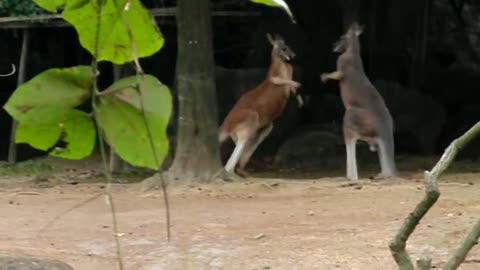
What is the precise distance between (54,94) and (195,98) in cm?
849

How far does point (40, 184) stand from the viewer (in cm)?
1005

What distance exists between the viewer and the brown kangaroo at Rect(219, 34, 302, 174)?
1027 cm

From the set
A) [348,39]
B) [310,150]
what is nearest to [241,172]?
[348,39]

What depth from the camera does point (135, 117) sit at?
0.76 m

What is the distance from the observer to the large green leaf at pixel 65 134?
751mm

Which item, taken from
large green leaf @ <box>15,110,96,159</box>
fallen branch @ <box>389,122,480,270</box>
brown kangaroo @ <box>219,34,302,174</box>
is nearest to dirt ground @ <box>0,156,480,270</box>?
brown kangaroo @ <box>219,34,302,174</box>

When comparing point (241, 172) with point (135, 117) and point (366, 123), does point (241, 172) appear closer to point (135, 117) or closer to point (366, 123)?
point (366, 123)

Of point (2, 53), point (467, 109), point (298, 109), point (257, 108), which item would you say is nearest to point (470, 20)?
point (467, 109)

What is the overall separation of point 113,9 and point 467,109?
13.6m

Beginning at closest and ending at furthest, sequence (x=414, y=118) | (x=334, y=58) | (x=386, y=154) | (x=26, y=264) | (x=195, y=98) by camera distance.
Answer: (x=26, y=264)
(x=195, y=98)
(x=386, y=154)
(x=414, y=118)
(x=334, y=58)

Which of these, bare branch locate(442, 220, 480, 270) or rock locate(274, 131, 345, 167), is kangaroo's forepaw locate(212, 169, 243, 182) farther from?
bare branch locate(442, 220, 480, 270)

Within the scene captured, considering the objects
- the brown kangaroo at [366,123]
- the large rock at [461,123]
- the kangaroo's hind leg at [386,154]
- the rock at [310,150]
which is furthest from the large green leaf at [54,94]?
the large rock at [461,123]

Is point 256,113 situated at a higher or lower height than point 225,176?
higher

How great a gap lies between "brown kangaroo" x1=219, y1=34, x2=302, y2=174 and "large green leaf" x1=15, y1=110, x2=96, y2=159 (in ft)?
30.3
